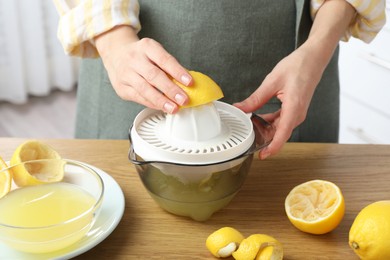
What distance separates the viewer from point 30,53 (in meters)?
2.82

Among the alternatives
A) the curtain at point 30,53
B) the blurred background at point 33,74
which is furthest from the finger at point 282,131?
the curtain at point 30,53

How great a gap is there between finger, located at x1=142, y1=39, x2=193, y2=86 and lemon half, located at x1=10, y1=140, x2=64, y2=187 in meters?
0.21

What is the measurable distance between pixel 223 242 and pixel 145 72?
0.29 metres

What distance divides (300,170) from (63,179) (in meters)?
0.39

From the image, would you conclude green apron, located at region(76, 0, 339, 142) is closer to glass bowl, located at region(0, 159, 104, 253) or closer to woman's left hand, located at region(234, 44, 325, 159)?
woman's left hand, located at region(234, 44, 325, 159)

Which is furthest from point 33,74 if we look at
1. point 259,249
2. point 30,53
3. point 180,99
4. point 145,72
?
point 259,249

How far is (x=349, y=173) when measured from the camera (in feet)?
3.13

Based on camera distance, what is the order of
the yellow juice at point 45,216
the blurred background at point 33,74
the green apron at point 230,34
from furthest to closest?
the blurred background at point 33,74, the green apron at point 230,34, the yellow juice at point 45,216

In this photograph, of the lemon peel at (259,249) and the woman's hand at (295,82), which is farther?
the woman's hand at (295,82)

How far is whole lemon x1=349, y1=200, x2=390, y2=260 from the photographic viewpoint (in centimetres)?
73

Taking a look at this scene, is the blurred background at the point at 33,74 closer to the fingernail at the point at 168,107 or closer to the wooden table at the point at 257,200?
the wooden table at the point at 257,200

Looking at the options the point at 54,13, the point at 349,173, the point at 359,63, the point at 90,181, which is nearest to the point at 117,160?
the point at 90,181

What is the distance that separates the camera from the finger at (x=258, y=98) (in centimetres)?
93

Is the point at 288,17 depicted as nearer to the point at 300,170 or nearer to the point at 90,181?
the point at 300,170
